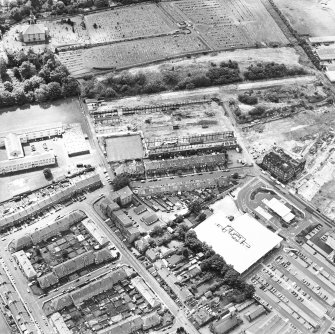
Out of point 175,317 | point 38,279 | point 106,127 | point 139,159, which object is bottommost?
point 175,317

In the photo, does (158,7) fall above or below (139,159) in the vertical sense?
above

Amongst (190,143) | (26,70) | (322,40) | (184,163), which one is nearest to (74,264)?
(184,163)

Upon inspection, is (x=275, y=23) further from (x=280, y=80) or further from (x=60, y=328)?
(x=60, y=328)

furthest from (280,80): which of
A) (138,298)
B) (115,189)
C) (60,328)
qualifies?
(60,328)

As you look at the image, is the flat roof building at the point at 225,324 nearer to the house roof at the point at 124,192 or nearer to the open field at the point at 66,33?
the house roof at the point at 124,192

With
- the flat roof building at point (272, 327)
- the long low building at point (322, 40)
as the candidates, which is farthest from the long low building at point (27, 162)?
the long low building at point (322, 40)

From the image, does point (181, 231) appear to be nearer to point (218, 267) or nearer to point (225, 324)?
point (218, 267)

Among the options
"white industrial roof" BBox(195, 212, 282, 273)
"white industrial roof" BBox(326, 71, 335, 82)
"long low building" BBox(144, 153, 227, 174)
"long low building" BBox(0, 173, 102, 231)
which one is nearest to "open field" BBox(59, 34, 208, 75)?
"white industrial roof" BBox(326, 71, 335, 82)
